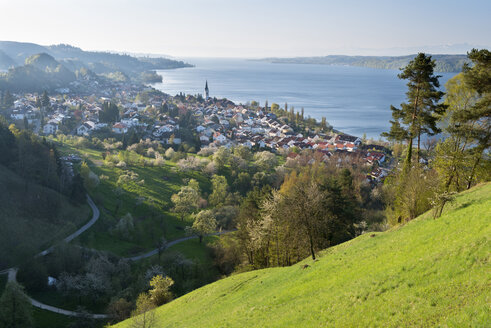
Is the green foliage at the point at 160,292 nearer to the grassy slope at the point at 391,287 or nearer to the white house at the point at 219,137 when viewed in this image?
the grassy slope at the point at 391,287

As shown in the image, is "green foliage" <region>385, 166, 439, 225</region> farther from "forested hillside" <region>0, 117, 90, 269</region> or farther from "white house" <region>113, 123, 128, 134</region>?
"white house" <region>113, 123, 128, 134</region>

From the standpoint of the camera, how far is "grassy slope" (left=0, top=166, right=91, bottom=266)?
3872 cm

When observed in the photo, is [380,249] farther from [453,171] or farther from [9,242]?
[9,242]

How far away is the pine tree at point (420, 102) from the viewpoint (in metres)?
21.4

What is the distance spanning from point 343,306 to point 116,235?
4350 centimetres

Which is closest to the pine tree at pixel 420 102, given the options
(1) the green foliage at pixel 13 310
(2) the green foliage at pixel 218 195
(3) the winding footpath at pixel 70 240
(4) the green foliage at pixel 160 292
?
(4) the green foliage at pixel 160 292

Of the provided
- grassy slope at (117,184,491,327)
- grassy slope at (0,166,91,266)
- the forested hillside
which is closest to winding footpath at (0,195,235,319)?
grassy slope at (0,166,91,266)

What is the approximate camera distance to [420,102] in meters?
22.4

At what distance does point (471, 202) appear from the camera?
15828mm

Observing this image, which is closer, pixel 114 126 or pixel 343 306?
pixel 343 306

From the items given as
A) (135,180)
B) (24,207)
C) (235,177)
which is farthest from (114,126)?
(24,207)

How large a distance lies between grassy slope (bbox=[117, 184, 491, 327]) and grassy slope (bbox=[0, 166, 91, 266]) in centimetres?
2887

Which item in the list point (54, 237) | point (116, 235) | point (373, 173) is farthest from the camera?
point (373, 173)

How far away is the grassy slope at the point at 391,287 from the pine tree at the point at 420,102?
243 inches
